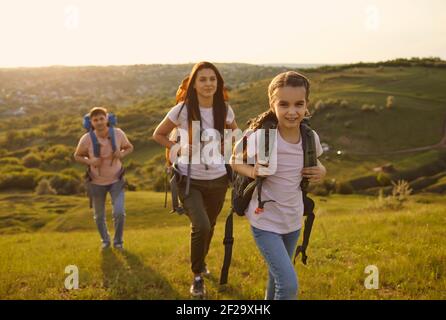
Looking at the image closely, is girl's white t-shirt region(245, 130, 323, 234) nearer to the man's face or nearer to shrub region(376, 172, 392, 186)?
the man's face

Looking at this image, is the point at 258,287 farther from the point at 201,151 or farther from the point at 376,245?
the point at 376,245

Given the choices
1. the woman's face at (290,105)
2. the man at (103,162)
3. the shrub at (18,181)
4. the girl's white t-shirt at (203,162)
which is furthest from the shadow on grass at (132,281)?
the shrub at (18,181)

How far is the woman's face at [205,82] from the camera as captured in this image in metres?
5.99

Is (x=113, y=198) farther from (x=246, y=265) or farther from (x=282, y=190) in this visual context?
(x=282, y=190)

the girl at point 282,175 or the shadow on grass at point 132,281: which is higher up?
the girl at point 282,175

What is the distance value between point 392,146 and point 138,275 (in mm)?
47391

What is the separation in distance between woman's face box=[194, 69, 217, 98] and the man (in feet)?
9.59

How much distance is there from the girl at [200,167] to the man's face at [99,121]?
248 cm

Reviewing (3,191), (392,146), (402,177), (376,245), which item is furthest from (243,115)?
(376,245)

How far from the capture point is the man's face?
27.1 ft

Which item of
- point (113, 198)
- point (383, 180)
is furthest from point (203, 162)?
point (383, 180)

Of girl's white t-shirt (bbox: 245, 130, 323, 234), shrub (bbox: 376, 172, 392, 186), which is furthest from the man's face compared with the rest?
shrub (bbox: 376, 172, 392, 186)

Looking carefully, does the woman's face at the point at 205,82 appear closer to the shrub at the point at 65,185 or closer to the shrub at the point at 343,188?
the shrub at the point at 343,188

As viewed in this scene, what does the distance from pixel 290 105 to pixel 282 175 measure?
68 centimetres
